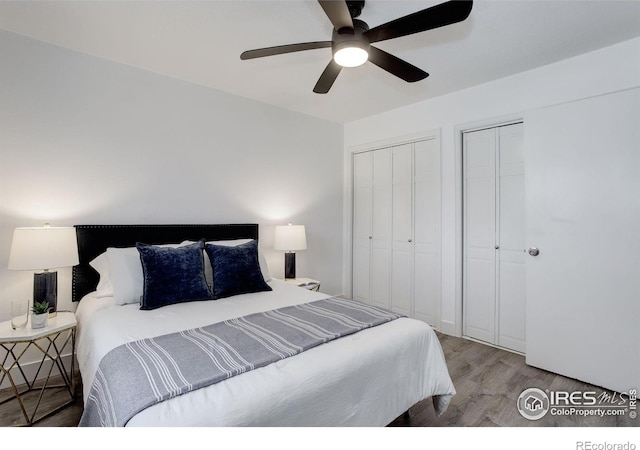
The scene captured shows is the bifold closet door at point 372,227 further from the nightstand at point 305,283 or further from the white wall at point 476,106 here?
the nightstand at point 305,283

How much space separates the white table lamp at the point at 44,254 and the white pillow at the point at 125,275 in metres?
0.23

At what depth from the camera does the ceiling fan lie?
143 centimetres

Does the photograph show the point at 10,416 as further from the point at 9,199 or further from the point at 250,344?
the point at 250,344

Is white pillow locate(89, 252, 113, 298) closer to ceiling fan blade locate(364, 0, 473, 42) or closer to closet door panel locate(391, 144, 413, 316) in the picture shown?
ceiling fan blade locate(364, 0, 473, 42)

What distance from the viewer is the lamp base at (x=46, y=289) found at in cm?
210

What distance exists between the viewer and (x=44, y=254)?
1.99 meters

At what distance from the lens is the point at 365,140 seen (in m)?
4.10

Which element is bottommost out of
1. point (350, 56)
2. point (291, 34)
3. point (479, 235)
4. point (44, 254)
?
point (44, 254)

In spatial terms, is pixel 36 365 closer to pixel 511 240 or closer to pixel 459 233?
pixel 459 233

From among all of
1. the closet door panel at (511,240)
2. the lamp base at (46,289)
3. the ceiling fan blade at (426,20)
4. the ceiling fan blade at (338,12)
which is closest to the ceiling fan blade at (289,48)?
the ceiling fan blade at (338,12)

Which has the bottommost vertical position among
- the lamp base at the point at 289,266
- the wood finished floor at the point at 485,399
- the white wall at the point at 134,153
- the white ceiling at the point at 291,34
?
the wood finished floor at the point at 485,399

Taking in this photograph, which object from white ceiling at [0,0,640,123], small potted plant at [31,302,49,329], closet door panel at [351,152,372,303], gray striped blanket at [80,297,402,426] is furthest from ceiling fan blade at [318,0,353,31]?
closet door panel at [351,152,372,303]

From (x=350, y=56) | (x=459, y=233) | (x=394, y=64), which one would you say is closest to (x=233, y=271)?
(x=350, y=56)

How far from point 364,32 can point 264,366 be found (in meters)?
1.69
